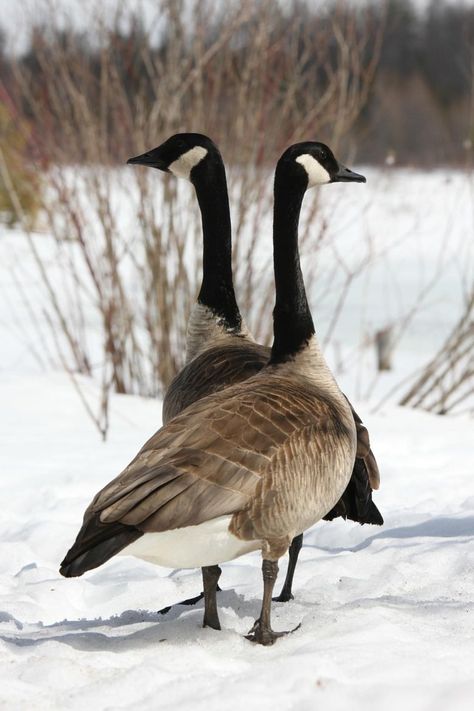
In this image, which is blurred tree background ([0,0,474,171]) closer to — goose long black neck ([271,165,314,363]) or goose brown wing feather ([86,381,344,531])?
goose long black neck ([271,165,314,363])

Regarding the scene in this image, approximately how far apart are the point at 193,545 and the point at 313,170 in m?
1.49

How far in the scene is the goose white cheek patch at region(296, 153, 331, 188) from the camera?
11.5ft

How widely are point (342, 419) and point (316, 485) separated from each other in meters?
0.34

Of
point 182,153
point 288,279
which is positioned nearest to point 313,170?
point 288,279

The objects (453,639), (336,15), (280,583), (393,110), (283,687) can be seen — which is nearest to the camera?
(283,687)

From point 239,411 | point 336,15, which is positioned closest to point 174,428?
point 239,411

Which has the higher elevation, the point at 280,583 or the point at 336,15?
the point at 336,15

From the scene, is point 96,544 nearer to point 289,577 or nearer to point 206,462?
point 206,462

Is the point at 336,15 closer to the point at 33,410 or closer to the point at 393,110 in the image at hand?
the point at 33,410

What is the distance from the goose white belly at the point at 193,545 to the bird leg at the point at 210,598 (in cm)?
24

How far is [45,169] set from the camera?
6535mm

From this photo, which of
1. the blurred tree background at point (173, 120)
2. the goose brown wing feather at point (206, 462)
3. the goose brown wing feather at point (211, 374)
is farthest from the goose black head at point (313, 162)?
the blurred tree background at point (173, 120)

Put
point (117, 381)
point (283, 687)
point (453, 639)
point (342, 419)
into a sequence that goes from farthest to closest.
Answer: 1. point (117, 381)
2. point (342, 419)
3. point (453, 639)
4. point (283, 687)

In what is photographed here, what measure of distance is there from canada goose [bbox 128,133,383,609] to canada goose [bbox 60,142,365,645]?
41 cm
